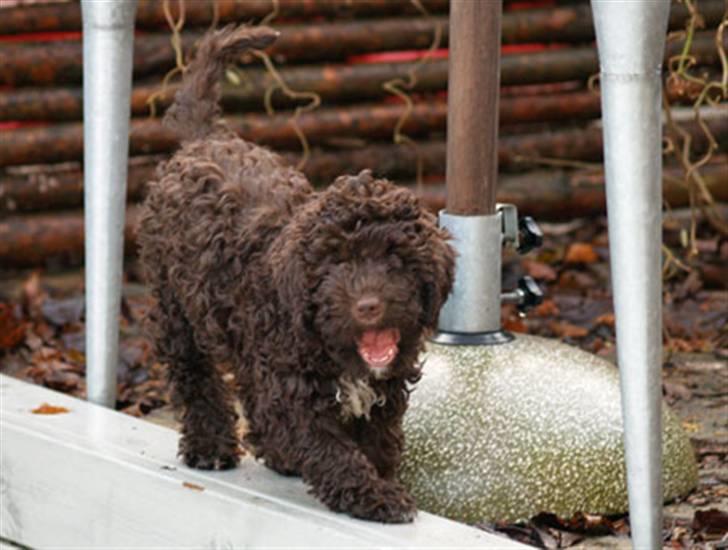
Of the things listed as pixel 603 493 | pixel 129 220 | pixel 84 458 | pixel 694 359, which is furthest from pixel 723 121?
pixel 84 458

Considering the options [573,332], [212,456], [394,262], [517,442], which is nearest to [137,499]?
[212,456]

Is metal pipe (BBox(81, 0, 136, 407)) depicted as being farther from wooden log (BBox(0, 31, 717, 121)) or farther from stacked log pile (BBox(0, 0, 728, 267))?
wooden log (BBox(0, 31, 717, 121))

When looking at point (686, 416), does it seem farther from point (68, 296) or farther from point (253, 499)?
point (68, 296)

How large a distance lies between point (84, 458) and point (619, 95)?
4.90 ft

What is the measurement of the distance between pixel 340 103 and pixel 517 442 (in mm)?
3077

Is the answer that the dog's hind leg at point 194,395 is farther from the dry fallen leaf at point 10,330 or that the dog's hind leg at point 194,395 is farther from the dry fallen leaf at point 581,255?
the dry fallen leaf at point 581,255

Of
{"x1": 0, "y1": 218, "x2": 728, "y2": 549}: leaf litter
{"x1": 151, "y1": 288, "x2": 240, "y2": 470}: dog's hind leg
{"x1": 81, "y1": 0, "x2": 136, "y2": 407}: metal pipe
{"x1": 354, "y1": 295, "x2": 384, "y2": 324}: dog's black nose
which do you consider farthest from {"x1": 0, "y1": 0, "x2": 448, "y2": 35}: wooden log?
{"x1": 354, "y1": 295, "x2": 384, "y2": 324}: dog's black nose

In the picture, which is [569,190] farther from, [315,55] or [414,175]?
[315,55]

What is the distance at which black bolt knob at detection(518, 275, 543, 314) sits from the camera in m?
4.18

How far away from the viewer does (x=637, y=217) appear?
9.80ft

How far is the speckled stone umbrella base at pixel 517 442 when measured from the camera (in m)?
3.76

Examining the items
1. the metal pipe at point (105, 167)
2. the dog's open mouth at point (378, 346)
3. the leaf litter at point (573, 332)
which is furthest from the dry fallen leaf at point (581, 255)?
the dog's open mouth at point (378, 346)

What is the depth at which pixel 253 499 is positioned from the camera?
3.43 meters

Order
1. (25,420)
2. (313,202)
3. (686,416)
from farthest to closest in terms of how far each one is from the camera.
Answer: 1. (686,416)
2. (25,420)
3. (313,202)
